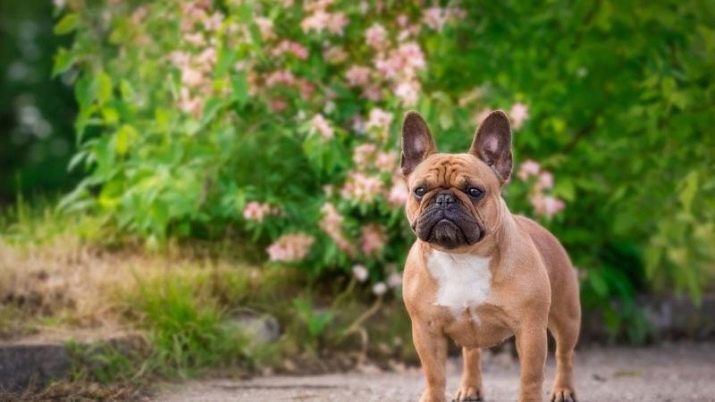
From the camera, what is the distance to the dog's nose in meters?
4.04

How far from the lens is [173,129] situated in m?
6.75

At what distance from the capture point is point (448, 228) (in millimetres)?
3984

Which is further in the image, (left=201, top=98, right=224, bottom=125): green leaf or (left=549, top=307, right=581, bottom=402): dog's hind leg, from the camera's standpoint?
(left=201, top=98, right=224, bottom=125): green leaf

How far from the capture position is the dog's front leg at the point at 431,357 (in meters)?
4.30

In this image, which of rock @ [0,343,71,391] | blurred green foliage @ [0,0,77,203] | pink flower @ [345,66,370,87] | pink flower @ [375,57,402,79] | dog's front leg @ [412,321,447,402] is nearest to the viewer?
dog's front leg @ [412,321,447,402]

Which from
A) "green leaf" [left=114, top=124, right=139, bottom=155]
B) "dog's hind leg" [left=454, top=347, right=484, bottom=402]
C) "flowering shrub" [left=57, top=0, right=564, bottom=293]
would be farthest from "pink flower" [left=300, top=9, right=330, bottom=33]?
"dog's hind leg" [left=454, top=347, right=484, bottom=402]

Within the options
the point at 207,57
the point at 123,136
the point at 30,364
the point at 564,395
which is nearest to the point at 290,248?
the point at 207,57

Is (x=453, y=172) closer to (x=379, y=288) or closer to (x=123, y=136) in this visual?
(x=379, y=288)

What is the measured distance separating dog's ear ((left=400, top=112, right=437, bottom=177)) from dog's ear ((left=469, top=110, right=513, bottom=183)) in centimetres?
20

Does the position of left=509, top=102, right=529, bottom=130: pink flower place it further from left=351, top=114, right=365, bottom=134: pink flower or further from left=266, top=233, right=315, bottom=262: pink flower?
left=266, top=233, right=315, bottom=262: pink flower

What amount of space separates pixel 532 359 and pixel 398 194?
1895mm

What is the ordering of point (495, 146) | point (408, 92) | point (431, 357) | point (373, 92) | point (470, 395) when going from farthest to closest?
point (373, 92) < point (408, 92) < point (470, 395) < point (495, 146) < point (431, 357)

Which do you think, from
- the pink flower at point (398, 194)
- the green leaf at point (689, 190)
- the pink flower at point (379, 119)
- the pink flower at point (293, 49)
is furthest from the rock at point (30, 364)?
the green leaf at point (689, 190)

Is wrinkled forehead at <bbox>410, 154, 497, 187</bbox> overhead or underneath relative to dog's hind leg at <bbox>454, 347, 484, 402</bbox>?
overhead
